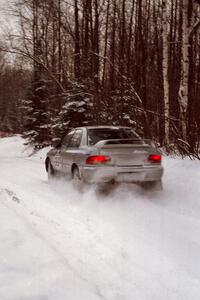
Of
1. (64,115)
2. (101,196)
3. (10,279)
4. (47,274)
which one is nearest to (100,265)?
(47,274)

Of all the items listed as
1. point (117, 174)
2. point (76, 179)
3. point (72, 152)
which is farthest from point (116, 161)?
point (72, 152)

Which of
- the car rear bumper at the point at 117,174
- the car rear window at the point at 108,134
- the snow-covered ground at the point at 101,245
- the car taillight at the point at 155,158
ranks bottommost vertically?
the snow-covered ground at the point at 101,245

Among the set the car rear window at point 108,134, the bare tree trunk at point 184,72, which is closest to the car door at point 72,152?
the car rear window at point 108,134

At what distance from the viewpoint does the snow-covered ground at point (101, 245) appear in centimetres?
367

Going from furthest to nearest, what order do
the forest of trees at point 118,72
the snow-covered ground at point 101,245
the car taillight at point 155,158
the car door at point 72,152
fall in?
1. the forest of trees at point 118,72
2. the car door at point 72,152
3. the car taillight at point 155,158
4. the snow-covered ground at point 101,245

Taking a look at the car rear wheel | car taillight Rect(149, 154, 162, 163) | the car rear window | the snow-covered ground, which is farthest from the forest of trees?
the snow-covered ground

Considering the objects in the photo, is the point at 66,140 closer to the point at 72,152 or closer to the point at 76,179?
the point at 72,152

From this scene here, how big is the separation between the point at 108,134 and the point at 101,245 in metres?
4.51

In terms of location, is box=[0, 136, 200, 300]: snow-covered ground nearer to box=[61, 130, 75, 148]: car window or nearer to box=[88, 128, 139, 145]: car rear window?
box=[88, 128, 139, 145]: car rear window

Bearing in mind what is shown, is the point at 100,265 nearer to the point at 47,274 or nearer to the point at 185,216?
the point at 47,274

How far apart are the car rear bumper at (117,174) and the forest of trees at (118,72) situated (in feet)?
9.59

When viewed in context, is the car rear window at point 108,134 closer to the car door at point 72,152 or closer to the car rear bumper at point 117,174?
the car door at point 72,152

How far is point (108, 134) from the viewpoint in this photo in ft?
30.0

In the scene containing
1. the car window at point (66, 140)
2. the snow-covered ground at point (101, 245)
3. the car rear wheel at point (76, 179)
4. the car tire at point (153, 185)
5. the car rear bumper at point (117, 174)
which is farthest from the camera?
the car window at point (66, 140)
